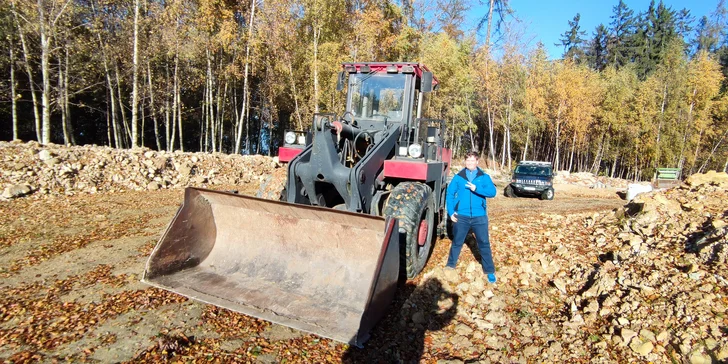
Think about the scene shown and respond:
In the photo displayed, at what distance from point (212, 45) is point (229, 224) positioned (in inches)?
497

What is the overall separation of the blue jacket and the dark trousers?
0.07 metres

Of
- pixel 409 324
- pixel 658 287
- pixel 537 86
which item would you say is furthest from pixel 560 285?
pixel 537 86

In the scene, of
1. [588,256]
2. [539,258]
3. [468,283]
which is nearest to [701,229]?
[588,256]

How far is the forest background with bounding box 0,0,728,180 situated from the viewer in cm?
1335

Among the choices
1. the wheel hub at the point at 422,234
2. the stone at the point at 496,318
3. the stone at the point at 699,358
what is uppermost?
the wheel hub at the point at 422,234

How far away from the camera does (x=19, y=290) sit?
363 cm

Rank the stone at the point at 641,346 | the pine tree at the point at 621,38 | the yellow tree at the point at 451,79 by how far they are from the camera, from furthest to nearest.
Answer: the pine tree at the point at 621,38, the yellow tree at the point at 451,79, the stone at the point at 641,346

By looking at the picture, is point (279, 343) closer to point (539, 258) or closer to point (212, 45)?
point (539, 258)

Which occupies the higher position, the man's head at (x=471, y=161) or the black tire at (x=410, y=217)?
the man's head at (x=471, y=161)

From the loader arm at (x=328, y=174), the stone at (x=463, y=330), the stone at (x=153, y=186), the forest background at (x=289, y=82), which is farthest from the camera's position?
the forest background at (x=289, y=82)

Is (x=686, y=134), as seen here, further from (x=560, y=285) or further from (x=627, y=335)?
(x=627, y=335)

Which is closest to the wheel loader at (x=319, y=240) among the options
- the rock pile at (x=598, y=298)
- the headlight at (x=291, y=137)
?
the headlight at (x=291, y=137)

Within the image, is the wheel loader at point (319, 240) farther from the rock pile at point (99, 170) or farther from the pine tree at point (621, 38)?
the pine tree at point (621, 38)

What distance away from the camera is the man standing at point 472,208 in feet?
13.9
